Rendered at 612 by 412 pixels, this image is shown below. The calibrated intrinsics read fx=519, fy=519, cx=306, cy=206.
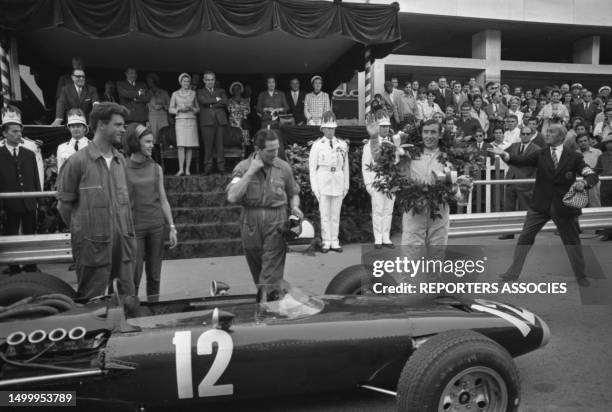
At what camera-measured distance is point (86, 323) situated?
286 cm

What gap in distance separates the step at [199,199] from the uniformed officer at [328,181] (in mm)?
1781

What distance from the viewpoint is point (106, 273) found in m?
3.98

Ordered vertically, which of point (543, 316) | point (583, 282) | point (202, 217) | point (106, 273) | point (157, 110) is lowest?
point (543, 316)

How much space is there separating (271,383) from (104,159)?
90.4 inches

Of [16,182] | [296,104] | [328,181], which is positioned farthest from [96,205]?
[296,104]

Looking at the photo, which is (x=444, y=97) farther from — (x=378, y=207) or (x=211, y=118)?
(x=211, y=118)

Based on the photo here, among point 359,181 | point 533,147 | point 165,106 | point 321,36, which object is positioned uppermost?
point 321,36

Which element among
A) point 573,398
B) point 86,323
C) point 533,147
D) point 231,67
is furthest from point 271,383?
point 231,67

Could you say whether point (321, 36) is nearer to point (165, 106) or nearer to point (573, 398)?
point (165, 106)

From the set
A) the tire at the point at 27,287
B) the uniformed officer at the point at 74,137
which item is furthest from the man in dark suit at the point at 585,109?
the tire at the point at 27,287

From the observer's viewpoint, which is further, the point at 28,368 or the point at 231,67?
the point at 231,67

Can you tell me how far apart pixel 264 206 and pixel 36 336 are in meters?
2.17

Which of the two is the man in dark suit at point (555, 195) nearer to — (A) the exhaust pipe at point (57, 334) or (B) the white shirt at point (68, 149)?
(A) the exhaust pipe at point (57, 334)

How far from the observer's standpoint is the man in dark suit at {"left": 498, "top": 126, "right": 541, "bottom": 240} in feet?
28.3
